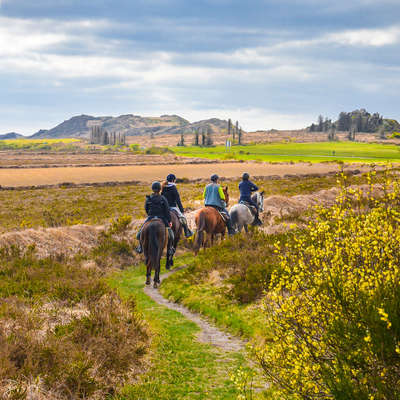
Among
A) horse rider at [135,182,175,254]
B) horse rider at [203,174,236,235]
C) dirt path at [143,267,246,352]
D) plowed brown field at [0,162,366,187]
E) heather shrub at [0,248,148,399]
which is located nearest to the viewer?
heather shrub at [0,248,148,399]

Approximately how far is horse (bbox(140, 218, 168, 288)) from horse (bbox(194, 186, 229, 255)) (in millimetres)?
3171

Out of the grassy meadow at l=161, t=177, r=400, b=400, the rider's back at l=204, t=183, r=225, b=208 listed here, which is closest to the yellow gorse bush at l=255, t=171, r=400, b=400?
the grassy meadow at l=161, t=177, r=400, b=400

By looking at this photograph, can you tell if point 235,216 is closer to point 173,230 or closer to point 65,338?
point 173,230

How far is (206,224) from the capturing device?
17.2 m

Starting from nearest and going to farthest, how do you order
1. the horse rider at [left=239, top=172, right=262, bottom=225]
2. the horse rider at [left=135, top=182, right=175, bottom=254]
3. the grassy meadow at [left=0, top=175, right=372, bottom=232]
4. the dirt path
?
the dirt path
the horse rider at [left=135, top=182, right=175, bottom=254]
the horse rider at [left=239, top=172, right=262, bottom=225]
the grassy meadow at [left=0, top=175, right=372, bottom=232]

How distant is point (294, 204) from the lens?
27.4m

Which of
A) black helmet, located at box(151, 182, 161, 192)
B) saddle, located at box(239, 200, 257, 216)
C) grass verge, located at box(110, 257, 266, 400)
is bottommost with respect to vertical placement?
grass verge, located at box(110, 257, 266, 400)

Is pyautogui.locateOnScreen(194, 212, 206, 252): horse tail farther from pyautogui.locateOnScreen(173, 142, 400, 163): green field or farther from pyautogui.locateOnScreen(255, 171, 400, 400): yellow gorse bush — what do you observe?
pyautogui.locateOnScreen(173, 142, 400, 163): green field

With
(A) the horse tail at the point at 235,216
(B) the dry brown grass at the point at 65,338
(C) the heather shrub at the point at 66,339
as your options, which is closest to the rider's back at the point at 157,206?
(B) the dry brown grass at the point at 65,338

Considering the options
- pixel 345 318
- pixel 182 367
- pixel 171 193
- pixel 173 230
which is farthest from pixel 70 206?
pixel 345 318

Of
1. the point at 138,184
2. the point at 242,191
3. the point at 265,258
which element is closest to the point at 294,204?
the point at 242,191

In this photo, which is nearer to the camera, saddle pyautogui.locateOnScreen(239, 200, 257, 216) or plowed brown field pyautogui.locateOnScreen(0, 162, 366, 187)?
saddle pyautogui.locateOnScreen(239, 200, 257, 216)

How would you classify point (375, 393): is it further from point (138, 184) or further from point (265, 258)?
point (138, 184)

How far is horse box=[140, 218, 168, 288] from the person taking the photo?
45.2ft
